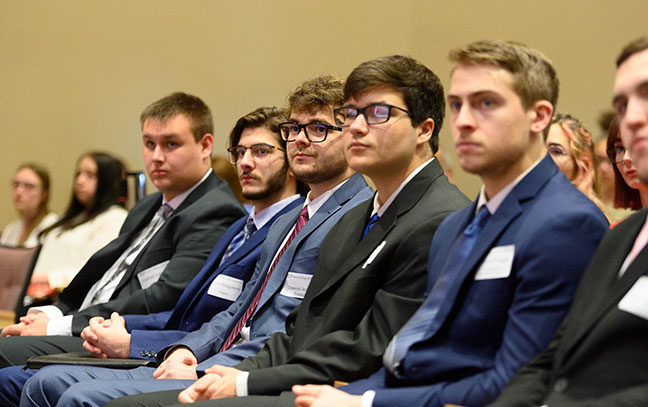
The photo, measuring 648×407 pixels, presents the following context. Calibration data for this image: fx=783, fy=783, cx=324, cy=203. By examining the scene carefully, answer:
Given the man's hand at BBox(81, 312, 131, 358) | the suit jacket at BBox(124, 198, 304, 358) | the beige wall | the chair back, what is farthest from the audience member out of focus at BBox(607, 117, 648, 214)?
the chair back

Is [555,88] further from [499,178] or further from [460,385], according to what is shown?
[460,385]

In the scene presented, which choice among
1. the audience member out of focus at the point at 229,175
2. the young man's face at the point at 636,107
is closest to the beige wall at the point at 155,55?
the audience member out of focus at the point at 229,175

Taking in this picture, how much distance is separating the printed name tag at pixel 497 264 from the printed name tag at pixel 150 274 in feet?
7.20

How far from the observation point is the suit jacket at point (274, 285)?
9.18 ft

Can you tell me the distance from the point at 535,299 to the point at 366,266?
0.67 metres

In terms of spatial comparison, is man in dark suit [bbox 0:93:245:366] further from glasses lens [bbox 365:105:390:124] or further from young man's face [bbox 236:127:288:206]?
glasses lens [bbox 365:105:390:124]

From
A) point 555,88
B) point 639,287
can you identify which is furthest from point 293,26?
point 639,287

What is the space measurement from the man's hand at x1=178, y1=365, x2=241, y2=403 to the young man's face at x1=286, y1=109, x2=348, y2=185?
36.8 inches

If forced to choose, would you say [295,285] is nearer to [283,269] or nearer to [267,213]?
[283,269]

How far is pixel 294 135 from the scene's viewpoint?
3.15 m

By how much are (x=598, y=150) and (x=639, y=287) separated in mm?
2738

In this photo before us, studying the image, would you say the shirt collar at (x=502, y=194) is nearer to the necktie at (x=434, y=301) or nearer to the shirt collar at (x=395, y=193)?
the necktie at (x=434, y=301)

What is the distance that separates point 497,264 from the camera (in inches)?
70.4

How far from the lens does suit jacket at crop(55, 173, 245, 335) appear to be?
3547 mm
